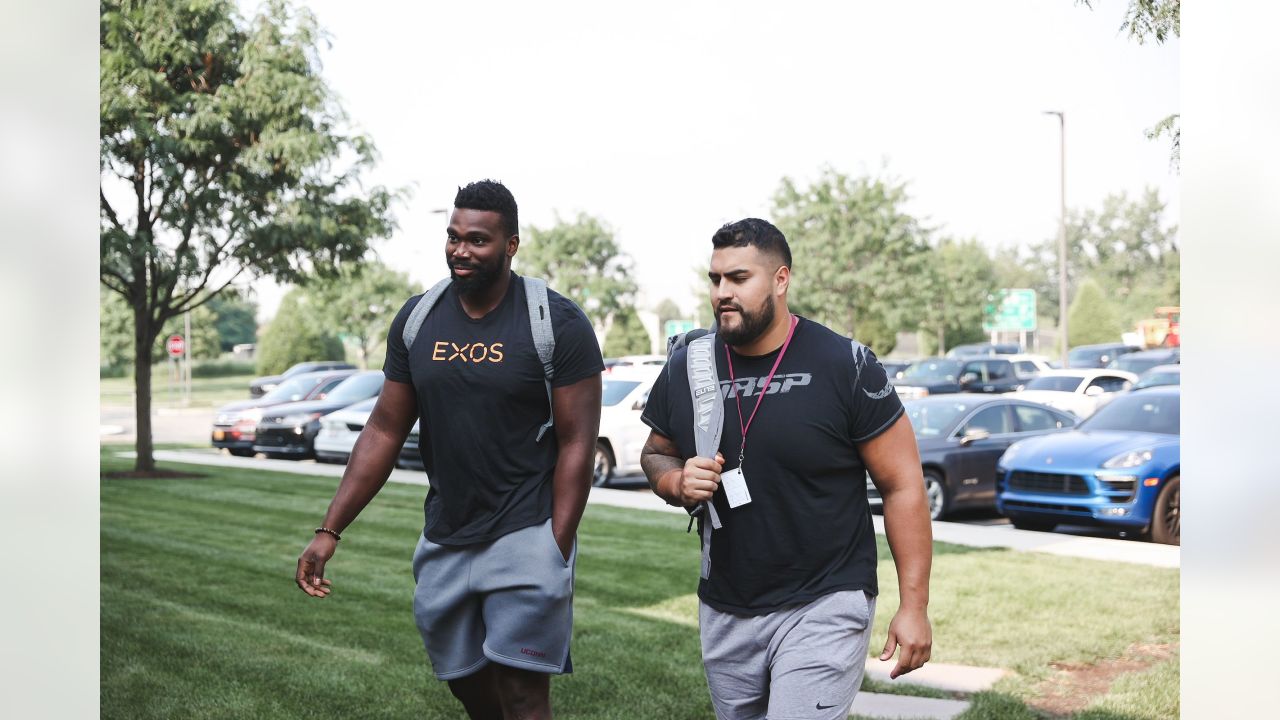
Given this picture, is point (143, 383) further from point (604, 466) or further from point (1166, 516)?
point (1166, 516)

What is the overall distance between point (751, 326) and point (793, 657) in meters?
0.91

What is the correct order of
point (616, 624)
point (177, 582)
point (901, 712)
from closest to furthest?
point (901, 712), point (616, 624), point (177, 582)

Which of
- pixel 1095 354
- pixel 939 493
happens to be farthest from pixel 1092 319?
pixel 939 493

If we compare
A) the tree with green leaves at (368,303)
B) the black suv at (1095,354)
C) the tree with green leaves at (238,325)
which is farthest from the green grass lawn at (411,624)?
the tree with green leaves at (238,325)

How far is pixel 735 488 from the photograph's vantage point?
365cm

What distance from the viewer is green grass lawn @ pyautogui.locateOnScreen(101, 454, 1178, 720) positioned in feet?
21.6

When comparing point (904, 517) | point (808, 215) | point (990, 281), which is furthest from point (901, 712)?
point (990, 281)

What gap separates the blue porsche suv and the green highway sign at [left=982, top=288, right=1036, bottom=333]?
46.3m

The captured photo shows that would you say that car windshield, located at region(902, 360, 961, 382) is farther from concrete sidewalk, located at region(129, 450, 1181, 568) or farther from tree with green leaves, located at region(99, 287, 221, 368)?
tree with green leaves, located at region(99, 287, 221, 368)

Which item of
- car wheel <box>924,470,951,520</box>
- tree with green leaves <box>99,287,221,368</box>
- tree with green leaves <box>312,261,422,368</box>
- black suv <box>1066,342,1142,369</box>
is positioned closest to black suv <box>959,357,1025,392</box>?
black suv <box>1066,342,1142,369</box>

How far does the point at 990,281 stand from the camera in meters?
60.7
